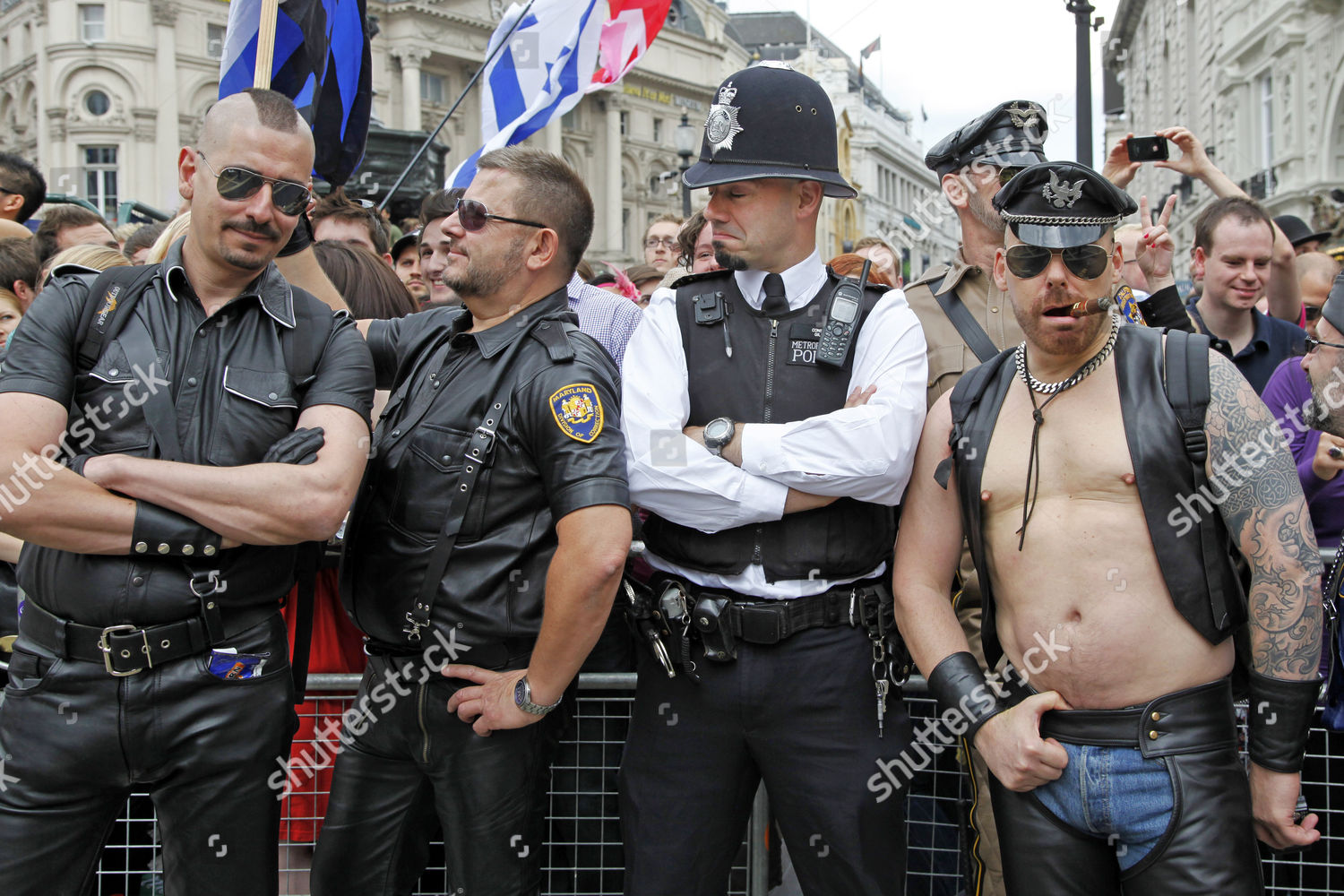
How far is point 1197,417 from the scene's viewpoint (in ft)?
8.71

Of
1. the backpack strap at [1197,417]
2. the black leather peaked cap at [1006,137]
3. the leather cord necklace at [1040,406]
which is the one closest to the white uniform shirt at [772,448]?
the leather cord necklace at [1040,406]

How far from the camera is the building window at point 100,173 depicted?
134 ft

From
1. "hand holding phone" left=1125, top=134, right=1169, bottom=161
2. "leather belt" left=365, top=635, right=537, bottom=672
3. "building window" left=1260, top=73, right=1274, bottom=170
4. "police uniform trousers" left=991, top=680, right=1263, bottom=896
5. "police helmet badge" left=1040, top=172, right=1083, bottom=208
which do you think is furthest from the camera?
"building window" left=1260, top=73, right=1274, bottom=170

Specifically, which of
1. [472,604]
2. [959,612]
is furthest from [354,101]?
[959,612]

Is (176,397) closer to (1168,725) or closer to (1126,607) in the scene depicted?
(1126,607)

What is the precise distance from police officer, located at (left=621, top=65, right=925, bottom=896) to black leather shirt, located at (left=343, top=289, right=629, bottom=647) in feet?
0.57

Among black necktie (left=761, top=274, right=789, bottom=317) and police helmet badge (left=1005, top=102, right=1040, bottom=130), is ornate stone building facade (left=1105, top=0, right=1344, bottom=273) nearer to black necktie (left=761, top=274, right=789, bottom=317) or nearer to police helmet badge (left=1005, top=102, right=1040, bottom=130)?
police helmet badge (left=1005, top=102, right=1040, bottom=130)

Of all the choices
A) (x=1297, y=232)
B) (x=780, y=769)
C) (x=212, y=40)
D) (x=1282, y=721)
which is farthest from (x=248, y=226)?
(x=212, y=40)

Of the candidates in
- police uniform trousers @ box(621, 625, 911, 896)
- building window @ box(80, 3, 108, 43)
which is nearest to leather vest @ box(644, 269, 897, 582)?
police uniform trousers @ box(621, 625, 911, 896)

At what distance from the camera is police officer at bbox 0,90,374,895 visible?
2.69m

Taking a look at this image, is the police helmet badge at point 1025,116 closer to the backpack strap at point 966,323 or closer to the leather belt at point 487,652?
the backpack strap at point 966,323

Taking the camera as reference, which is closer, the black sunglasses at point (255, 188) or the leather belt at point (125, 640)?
the leather belt at point (125, 640)

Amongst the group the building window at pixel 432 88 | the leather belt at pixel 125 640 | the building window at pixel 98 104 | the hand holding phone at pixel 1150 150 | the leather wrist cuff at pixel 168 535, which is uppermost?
the building window at pixel 432 88

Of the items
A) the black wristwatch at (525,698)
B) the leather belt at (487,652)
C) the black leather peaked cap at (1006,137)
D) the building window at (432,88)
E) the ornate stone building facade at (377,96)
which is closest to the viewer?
the black wristwatch at (525,698)
